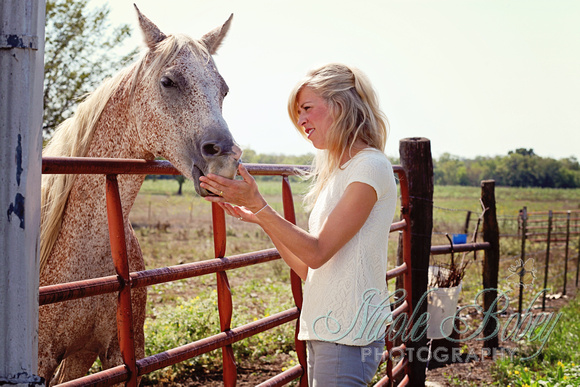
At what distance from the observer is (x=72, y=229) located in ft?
7.01

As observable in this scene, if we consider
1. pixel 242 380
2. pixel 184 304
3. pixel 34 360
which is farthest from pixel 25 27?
pixel 184 304

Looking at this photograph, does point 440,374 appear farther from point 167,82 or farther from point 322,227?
point 167,82

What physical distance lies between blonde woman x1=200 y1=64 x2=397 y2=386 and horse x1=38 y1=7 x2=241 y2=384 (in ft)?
1.14

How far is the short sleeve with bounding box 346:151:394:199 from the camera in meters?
1.58

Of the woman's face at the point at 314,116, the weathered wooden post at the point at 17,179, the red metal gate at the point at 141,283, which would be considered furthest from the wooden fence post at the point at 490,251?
the weathered wooden post at the point at 17,179

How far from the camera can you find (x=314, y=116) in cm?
170

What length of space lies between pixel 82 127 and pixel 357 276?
1580 mm

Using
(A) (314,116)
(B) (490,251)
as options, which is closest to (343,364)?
(A) (314,116)

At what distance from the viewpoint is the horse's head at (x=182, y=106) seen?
66.6 inches

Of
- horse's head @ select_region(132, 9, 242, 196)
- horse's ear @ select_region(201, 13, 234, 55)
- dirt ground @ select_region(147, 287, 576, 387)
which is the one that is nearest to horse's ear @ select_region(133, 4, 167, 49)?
horse's head @ select_region(132, 9, 242, 196)

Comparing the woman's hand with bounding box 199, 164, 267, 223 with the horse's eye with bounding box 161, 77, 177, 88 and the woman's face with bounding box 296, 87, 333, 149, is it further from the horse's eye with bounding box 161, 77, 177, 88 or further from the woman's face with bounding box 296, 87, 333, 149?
the horse's eye with bounding box 161, 77, 177, 88

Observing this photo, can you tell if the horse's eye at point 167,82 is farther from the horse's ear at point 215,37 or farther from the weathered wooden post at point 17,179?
the weathered wooden post at point 17,179

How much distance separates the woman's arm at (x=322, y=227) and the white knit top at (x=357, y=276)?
0.06 metres

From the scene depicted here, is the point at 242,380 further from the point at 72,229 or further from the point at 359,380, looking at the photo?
the point at 359,380
